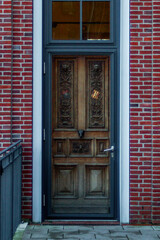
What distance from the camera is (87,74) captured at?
6887 mm

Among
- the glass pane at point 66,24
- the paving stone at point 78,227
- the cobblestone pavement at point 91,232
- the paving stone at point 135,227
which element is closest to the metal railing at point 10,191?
the cobblestone pavement at point 91,232

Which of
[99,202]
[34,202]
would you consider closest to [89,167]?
[99,202]

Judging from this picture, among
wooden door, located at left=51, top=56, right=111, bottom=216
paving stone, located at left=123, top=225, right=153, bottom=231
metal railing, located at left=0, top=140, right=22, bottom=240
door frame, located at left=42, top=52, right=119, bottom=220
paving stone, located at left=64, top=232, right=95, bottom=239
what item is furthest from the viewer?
wooden door, located at left=51, top=56, right=111, bottom=216

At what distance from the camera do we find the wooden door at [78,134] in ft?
22.5

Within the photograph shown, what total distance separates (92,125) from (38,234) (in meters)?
1.83

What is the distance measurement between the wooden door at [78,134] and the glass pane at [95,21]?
0.34m

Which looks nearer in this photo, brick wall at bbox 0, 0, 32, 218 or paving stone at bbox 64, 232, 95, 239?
paving stone at bbox 64, 232, 95, 239

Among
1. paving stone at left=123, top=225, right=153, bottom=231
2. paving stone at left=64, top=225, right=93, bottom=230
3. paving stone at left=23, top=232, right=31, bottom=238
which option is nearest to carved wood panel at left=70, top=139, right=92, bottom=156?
paving stone at left=64, top=225, right=93, bottom=230

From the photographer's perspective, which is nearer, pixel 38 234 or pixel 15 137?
pixel 38 234

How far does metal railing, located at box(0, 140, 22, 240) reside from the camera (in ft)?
15.6

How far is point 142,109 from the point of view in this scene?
6602 millimetres

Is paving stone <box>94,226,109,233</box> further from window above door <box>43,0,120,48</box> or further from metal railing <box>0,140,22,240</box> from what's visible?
window above door <box>43,0,120,48</box>

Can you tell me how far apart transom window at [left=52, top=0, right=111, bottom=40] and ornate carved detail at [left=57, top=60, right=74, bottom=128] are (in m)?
0.44

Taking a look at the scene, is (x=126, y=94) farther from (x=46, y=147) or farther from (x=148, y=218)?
(x=148, y=218)
